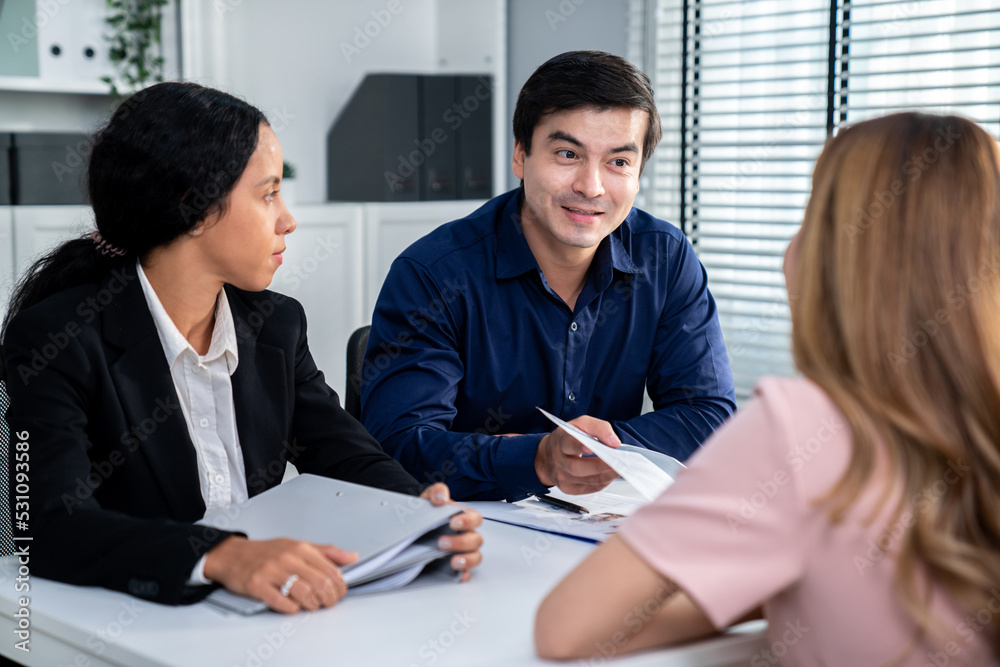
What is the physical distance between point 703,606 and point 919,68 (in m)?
2.47

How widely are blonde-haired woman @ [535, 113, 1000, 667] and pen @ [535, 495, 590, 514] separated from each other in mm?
560

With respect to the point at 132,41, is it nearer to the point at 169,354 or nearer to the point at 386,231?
the point at 386,231

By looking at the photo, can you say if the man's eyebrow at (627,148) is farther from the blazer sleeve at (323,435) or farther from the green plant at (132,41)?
the green plant at (132,41)

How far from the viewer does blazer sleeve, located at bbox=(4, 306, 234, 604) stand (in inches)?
40.5

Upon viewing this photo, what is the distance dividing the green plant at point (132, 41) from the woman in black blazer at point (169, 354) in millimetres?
1931

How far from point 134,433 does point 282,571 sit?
1.27ft

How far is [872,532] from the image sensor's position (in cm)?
79

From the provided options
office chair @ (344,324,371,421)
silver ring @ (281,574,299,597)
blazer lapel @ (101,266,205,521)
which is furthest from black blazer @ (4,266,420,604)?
office chair @ (344,324,371,421)

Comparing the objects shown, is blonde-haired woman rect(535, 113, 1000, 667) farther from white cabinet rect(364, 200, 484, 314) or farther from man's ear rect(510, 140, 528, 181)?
white cabinet rect(364, 200, 484, 314)

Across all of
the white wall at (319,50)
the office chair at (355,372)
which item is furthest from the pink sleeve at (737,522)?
the white wall at (319,50)

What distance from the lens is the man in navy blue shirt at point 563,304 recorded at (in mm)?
1717

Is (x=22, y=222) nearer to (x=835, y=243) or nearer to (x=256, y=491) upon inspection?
(x=256, y=491)

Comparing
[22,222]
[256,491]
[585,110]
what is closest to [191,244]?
[256,491]

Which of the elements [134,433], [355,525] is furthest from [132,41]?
[355,525]
